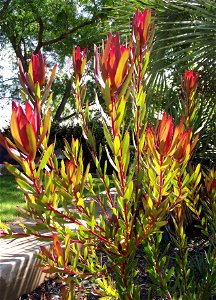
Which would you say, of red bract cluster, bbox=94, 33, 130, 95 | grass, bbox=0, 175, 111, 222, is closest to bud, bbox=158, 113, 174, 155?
red bract cluster, bbox=94, 33, 130, 95

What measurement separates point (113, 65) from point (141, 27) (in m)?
0.27

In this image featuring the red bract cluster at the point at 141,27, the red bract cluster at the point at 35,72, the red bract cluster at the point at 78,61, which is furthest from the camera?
the red bract cluster at the point at 78,61

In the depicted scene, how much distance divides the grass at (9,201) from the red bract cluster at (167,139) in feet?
12.3

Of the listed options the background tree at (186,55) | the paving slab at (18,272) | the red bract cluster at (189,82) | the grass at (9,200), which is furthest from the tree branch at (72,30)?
the red bract cluster at (189,82)

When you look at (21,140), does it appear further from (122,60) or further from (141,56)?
(141,56)

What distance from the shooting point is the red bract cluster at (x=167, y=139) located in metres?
1.04

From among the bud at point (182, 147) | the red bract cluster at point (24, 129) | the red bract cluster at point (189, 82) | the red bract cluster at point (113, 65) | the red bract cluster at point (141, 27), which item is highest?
the red bract cluster at point (141, 27)

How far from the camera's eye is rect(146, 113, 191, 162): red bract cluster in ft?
3.41

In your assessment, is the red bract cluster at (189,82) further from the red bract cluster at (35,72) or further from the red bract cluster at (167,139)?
the red bract cluster at (35,72)

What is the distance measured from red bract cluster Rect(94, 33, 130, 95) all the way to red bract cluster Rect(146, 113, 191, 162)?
5.7 inches

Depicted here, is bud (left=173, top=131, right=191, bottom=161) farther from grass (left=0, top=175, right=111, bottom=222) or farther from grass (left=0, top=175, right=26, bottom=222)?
grass (left=0, top=175, right=26, bottom=222)

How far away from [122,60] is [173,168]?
1.10 feet

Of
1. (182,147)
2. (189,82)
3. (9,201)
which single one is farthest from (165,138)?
(9,201)

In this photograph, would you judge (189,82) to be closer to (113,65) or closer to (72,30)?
(113,65)
